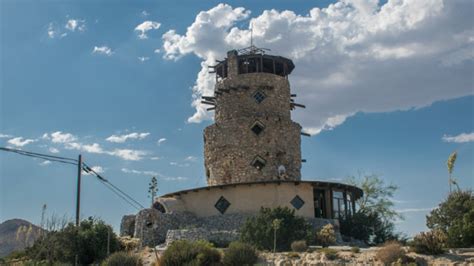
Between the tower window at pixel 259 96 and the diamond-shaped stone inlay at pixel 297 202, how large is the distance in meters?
13.1

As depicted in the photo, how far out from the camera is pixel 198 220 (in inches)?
1438

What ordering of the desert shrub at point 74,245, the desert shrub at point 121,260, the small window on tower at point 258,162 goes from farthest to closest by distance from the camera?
the small window on tower at point 258,162 < the desert shrub at point 74,245 < the desert shrub at point 121,260

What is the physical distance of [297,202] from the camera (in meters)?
34.8

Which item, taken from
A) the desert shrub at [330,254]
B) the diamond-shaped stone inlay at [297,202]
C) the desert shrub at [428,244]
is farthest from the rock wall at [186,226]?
the desert shrub at [428,244]

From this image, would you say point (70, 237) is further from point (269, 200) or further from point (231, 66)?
point (231, 66)

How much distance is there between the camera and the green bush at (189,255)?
23.2 m

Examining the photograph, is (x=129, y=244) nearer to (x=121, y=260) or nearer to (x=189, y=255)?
(x=121, y=260)

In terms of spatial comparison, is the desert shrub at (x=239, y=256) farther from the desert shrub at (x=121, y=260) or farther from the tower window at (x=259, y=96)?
the tower window at (x=259, y=96)

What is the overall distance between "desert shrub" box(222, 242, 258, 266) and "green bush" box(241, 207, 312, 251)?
430cm

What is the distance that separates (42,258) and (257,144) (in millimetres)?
20088

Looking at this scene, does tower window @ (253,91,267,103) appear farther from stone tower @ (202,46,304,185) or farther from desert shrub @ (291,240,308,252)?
desert shrub @ (291,240,308,252)

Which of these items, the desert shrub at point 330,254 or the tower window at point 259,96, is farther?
the tower window at point 259,96

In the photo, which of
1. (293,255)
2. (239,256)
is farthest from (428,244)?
(239,256)

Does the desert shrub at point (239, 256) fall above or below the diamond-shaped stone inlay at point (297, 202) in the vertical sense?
below
